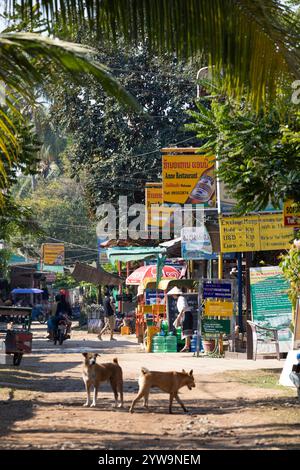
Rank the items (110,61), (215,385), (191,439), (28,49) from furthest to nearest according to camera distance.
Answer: (110,61) → (215,385) → (191,439) → (28,49)

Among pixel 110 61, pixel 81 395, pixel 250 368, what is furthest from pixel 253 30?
pixel 110 61

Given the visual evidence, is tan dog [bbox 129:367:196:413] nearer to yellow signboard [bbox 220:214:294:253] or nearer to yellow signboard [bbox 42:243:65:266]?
yellow signboard [bbox 220:214:294:253]

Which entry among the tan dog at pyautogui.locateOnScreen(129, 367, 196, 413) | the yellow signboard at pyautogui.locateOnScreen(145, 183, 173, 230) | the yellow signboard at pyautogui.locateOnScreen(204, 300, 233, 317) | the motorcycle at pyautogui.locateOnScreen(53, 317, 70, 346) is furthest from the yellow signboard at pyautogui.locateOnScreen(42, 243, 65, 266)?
the tan dog at pyautogui.locateOnScreen(129, 367, 196, 413)

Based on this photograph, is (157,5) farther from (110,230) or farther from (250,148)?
(110,230)

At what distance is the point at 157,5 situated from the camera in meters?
8.24

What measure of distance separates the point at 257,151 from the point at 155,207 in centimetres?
1981

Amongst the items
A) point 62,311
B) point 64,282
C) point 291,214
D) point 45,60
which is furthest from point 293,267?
point 64,282

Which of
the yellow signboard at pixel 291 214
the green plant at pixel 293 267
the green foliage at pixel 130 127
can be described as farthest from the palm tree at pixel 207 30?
the green foliage at pixel 130 127

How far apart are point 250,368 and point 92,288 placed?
1801 inches

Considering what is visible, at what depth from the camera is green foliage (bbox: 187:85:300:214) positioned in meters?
13.4

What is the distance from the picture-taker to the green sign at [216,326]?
24750 mm

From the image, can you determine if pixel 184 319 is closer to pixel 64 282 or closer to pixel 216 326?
pixel 216 326

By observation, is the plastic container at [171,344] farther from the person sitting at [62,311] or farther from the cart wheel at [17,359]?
the person sitting at [62,311]

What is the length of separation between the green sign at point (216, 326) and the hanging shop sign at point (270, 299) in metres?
2.57
